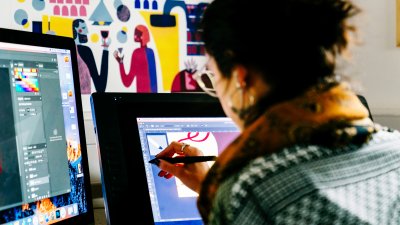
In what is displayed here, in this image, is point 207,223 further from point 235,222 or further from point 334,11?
point 334,11

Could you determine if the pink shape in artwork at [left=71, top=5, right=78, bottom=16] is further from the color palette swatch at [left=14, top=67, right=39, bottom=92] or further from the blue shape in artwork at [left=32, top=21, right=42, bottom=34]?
the color palette swatch at [left=14, top=67, right=39, bottom=92]

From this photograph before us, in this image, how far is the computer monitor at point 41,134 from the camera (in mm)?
778

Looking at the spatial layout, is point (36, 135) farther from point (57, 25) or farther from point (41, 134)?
point (57, 25)

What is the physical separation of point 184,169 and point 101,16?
0.56 metres

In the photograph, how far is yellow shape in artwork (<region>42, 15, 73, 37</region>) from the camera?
1.19 m

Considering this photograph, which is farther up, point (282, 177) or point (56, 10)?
point (56, 10)

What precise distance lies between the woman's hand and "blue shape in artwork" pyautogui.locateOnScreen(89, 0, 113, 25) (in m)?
0.46

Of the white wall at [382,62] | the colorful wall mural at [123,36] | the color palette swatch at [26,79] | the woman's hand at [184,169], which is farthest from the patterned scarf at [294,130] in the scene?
the white wall at [382,62]

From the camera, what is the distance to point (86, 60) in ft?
4.03

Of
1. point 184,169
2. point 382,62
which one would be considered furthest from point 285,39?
point 382,62

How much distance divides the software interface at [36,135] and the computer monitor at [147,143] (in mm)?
58

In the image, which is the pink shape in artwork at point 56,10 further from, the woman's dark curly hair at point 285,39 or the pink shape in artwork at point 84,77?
the woman's dark curly hair at point 285,39

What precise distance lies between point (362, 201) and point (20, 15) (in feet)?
2.97

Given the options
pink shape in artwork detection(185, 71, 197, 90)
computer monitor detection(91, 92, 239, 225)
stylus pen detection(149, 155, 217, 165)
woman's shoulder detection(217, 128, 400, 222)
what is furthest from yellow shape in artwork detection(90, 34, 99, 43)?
Result: woman's shoulder detection(217, 128, 400, 222)
